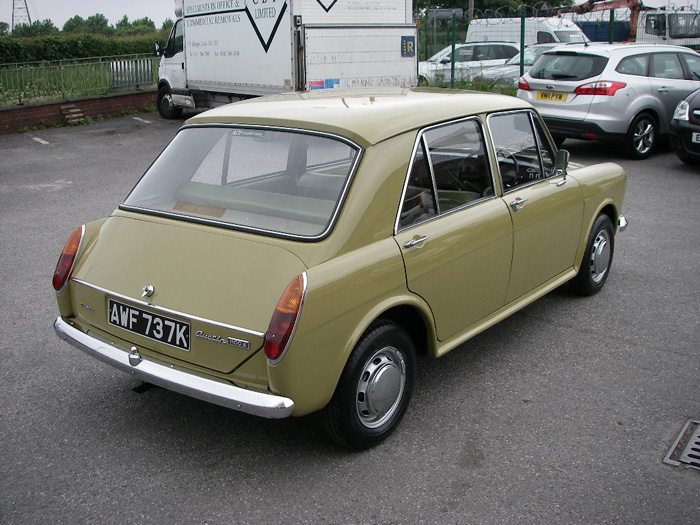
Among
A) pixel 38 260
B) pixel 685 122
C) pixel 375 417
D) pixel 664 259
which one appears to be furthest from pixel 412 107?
pixel 685 122

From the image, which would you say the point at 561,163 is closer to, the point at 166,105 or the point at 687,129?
the point at 687,129

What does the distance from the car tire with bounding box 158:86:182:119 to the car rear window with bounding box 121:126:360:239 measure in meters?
14.3

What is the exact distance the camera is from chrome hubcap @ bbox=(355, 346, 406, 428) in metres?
3.62

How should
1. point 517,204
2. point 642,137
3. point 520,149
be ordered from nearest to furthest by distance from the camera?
point 517,204 → point 520,149 → point 642,137

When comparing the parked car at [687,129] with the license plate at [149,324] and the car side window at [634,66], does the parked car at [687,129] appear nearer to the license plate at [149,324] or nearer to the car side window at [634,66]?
the car side window at [634,66]

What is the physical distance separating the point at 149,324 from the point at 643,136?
9.83 m

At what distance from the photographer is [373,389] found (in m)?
3.63

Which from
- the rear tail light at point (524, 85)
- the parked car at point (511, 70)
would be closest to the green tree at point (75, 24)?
the parked car at point (511, 70)

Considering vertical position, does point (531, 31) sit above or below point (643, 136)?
above

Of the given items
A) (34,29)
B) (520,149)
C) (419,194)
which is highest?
(34,29)

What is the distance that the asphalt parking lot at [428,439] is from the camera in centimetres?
329

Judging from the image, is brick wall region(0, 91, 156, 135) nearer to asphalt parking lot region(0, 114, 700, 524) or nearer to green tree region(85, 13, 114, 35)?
asphalt parking lot region(0, 114, 700, 524)

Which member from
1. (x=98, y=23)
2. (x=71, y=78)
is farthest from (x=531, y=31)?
(x=98, y=23)

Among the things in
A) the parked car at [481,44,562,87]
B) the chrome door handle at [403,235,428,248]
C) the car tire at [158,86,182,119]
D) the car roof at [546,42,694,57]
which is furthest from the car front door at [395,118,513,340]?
the car tire at [158,86,182,119]
